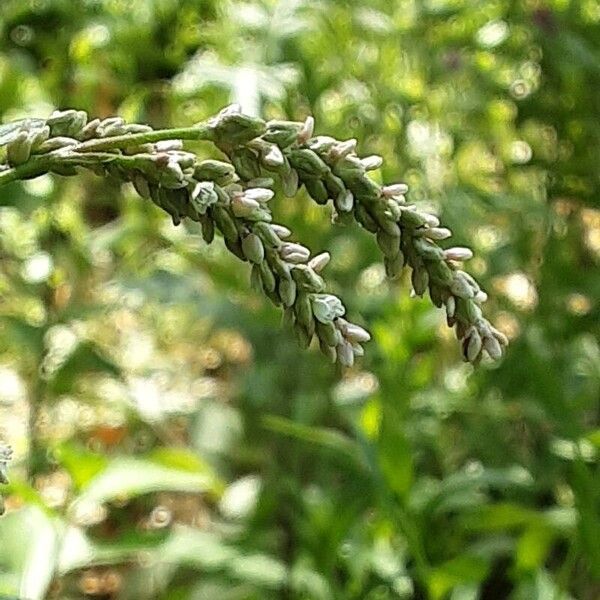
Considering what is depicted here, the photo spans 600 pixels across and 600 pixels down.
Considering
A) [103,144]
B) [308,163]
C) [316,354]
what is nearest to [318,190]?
[308,163]

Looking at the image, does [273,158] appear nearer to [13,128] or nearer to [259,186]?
[259,186]

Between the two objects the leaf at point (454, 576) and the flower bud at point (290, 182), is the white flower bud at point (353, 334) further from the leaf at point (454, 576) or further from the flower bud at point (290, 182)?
the leaf at point (454, 576)

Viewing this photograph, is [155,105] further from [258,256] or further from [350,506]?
[258,256]

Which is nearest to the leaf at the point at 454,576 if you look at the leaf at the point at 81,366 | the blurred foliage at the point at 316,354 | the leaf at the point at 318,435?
the blurred foliage at the point at 316,354

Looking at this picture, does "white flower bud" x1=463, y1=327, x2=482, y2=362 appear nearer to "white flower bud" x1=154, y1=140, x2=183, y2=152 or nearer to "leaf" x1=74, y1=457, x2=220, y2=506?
"white flower bud" x1=154, y1=140, x2=183, y2=152

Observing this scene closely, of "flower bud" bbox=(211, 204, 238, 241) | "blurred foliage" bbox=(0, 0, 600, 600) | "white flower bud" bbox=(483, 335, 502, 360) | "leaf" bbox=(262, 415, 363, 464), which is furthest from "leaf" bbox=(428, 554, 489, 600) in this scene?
"flower bud" bbox=(211, 204, 238, 241)
